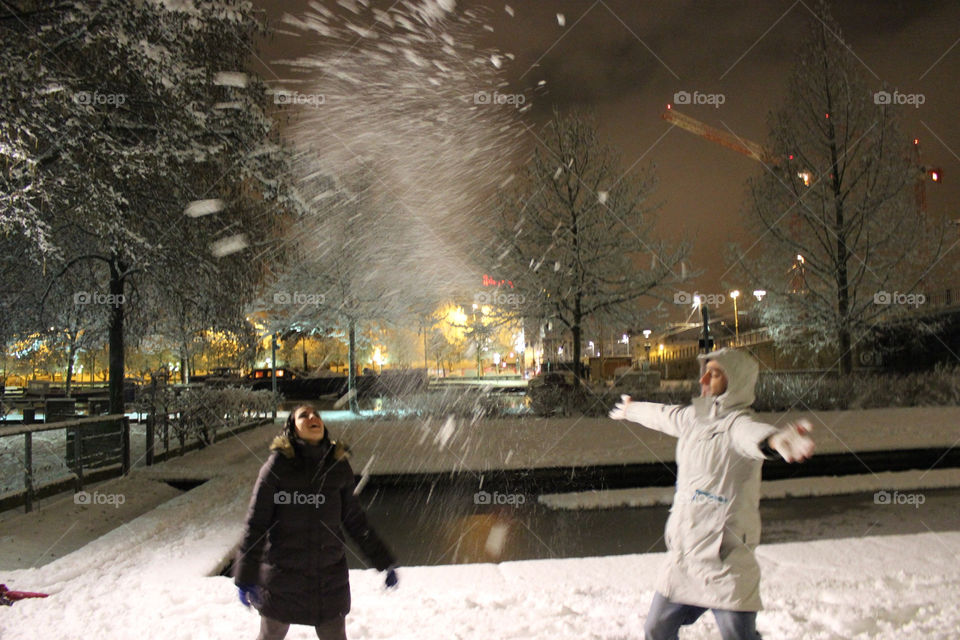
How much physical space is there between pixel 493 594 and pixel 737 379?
3.06 meters

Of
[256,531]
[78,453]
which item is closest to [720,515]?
[256,531]

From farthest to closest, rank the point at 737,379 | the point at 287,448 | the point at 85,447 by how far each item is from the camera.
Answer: the point at 85,447
the point at 287,448
the point at 737,379

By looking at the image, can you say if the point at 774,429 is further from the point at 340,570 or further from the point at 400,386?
the point at 400,386

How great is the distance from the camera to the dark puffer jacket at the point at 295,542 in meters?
3.49

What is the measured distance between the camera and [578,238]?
72.2ft

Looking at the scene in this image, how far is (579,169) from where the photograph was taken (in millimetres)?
22734

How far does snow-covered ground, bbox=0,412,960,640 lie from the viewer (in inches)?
184

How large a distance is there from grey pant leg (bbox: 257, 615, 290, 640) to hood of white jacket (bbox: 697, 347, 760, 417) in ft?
8.09

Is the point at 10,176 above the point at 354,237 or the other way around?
the other way around

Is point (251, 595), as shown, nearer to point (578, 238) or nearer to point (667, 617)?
point (667, 617)

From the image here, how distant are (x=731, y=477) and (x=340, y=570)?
6.71 feet

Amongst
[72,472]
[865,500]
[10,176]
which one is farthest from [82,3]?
[865,500]

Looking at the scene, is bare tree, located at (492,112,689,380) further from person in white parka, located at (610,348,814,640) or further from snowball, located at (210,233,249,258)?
person in white parka, located at (610,348,814,640)

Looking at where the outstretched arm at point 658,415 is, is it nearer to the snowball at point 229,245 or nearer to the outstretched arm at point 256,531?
the outstretched arm at point 256,531
